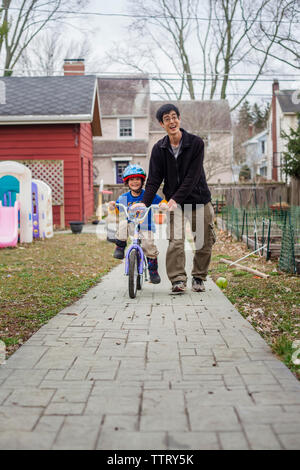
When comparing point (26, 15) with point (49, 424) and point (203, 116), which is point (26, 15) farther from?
point (49, 424)

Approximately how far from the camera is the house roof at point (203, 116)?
1174 inches

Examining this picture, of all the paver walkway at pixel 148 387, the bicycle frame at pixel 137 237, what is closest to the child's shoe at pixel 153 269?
the bicycle frame at pixel 137 237

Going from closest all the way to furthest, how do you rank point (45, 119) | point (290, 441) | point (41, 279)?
point (290, 441)
point (41, 279)
point (45, 119)

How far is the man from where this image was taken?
5055mm

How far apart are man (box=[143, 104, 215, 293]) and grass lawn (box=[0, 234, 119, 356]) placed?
128 cm

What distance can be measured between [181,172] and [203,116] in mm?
26152

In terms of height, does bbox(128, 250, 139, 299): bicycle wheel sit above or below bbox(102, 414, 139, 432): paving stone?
above

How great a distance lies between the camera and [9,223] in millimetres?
10430

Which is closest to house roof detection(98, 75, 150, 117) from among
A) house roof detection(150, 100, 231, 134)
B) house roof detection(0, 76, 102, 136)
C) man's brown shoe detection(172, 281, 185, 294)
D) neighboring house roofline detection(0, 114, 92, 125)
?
house roof detection(150, 100, 231, 134)

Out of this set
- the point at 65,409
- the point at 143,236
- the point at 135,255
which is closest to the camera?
the point at 65,409

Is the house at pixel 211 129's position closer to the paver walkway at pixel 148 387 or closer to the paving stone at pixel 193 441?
the paver walkway at pixel 148 387

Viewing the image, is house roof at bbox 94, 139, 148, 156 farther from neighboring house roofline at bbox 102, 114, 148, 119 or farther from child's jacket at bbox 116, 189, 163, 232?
child's jacket at bbox 116, 189, 163, 232

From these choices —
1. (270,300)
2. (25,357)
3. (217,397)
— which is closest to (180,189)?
(270,300)
